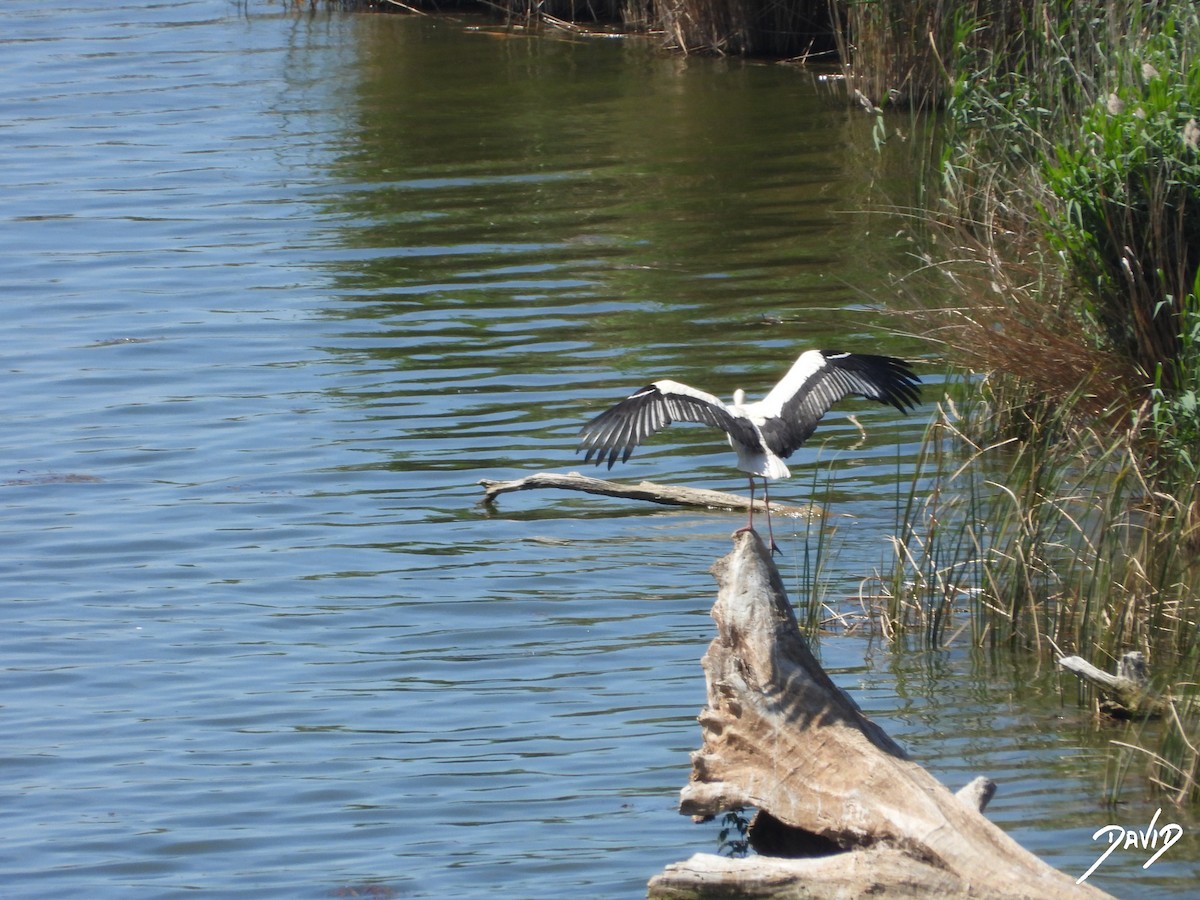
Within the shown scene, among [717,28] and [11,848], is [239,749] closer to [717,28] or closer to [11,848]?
[11,848]

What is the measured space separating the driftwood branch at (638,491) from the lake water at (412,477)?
11 centimetres

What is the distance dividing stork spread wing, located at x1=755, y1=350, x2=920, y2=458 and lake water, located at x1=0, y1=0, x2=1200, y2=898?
70cm

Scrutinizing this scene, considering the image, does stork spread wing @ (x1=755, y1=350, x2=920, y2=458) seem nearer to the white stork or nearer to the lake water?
the white stork

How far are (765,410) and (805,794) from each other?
1951 mm

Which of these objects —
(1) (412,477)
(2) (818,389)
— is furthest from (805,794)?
(1) (412,477)

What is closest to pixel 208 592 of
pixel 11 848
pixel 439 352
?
pixel 11 848

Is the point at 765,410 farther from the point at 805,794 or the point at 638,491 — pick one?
the point at 805,794

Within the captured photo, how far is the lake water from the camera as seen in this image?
5.27 m

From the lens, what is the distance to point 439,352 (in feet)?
33.8

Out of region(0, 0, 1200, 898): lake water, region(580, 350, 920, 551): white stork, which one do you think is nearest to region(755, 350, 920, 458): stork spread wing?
region(580, 350, 920, 551): white stork

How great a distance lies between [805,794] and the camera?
4.71 metres

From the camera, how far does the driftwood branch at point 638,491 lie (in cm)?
779

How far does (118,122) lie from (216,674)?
11.0 metres

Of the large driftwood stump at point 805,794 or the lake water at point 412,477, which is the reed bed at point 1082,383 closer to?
the lake water at point 412,477
